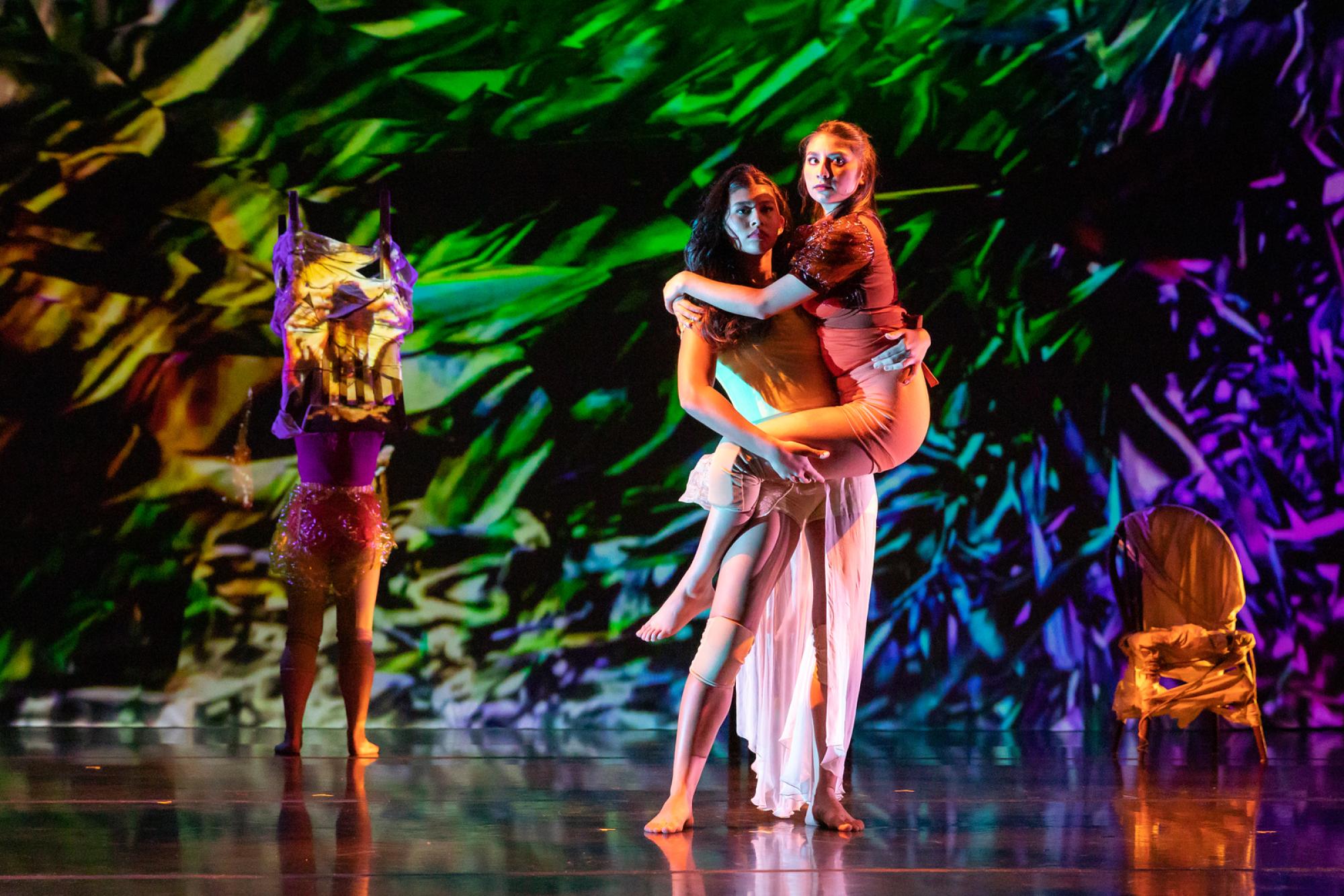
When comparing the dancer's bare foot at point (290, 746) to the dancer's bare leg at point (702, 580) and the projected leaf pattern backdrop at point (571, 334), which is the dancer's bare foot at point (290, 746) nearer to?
the projected leaf pattern backdrop at point (571, 334)

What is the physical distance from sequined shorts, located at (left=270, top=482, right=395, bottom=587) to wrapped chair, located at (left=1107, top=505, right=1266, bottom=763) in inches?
94.6

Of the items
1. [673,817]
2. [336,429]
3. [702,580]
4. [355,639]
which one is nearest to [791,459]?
[702,580]

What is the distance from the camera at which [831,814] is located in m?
2.76

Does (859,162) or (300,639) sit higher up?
(859,162)

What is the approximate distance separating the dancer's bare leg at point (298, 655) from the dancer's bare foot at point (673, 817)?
1725 millimetres

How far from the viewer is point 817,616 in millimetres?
2818

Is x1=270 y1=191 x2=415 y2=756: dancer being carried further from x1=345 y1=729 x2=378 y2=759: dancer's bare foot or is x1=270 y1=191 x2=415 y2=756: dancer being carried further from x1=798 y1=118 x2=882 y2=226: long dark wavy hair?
x1=798 y1=118 x2=882 y2=226: long dark wavy hair

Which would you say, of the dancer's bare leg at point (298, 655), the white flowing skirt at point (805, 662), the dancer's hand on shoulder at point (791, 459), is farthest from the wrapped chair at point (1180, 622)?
the dancer's bare leg at point (298, 655)

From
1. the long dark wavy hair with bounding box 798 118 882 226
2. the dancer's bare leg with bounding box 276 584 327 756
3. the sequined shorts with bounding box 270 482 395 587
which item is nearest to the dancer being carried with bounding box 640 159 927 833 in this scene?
the long dark wavy hair with bounding box 798 118 882 226

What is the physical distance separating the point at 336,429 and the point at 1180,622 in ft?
9.09

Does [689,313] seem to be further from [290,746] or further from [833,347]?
[290,746]

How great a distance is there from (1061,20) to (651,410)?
2174mm

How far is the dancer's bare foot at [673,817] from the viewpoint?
8.67 feet

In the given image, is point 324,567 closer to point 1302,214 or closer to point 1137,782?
point 1137,782
